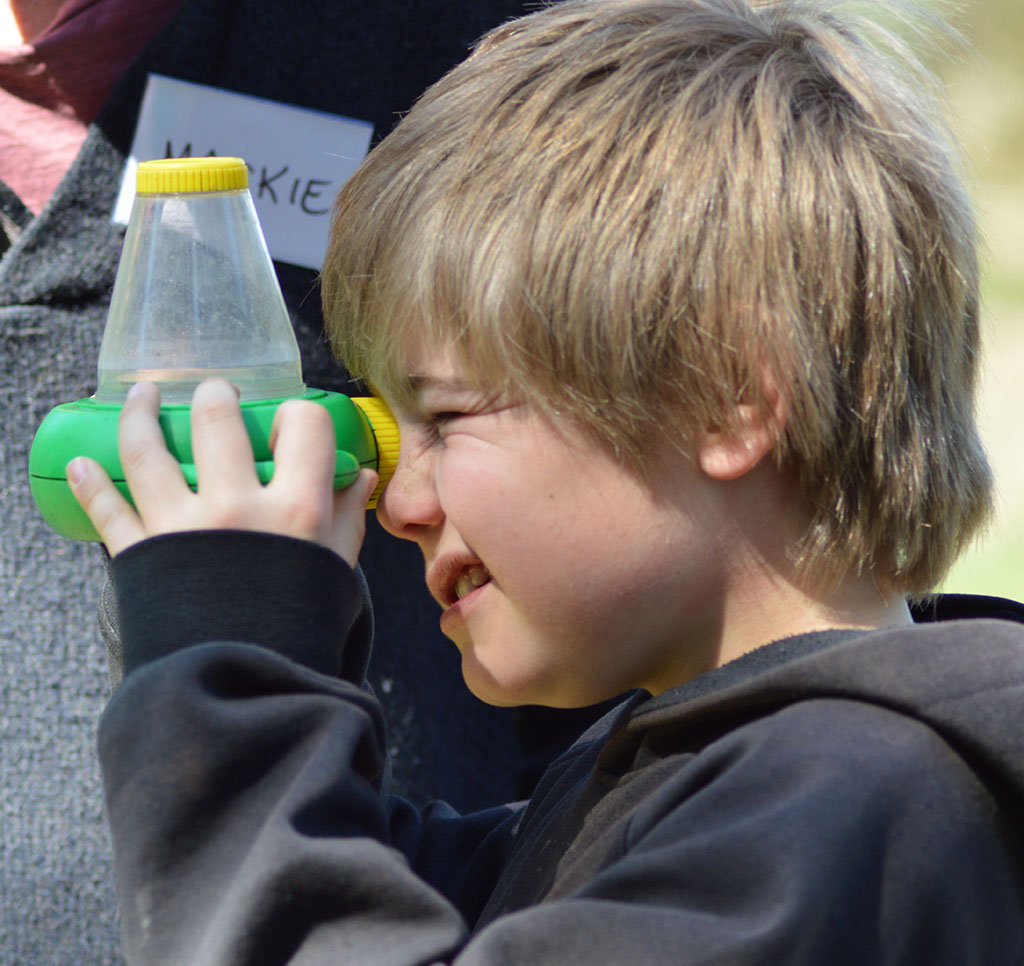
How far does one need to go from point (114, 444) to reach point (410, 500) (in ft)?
0.77

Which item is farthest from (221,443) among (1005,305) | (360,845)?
(1005,305)

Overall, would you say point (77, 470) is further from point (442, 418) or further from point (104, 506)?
point (442, 418)

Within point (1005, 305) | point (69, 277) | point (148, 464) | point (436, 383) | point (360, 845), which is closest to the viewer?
point (360, 845)

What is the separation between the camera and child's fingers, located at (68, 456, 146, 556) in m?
0.89

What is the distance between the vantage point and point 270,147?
4.44 feet

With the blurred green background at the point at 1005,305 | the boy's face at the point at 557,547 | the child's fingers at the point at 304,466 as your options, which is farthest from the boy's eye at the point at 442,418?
the blurred green background at the point at 1005,305

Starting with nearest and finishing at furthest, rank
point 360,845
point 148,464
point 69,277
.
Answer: point 360,845
point 148,464
point 69,277

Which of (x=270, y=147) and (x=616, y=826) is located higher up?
(x=270, y=147)

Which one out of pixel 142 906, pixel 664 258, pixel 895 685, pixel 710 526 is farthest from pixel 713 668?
pixel 142 906

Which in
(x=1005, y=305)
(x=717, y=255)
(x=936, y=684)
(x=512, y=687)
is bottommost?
(x=1005, y=305)

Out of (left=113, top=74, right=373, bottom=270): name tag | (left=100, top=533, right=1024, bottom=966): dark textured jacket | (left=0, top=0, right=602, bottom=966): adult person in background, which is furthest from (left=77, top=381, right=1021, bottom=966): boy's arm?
(left=113, top=74, right=373, bottom=270): name tag

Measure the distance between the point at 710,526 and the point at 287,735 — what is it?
361 mm

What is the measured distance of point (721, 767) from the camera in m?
0.82

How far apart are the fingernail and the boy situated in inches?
0.7
